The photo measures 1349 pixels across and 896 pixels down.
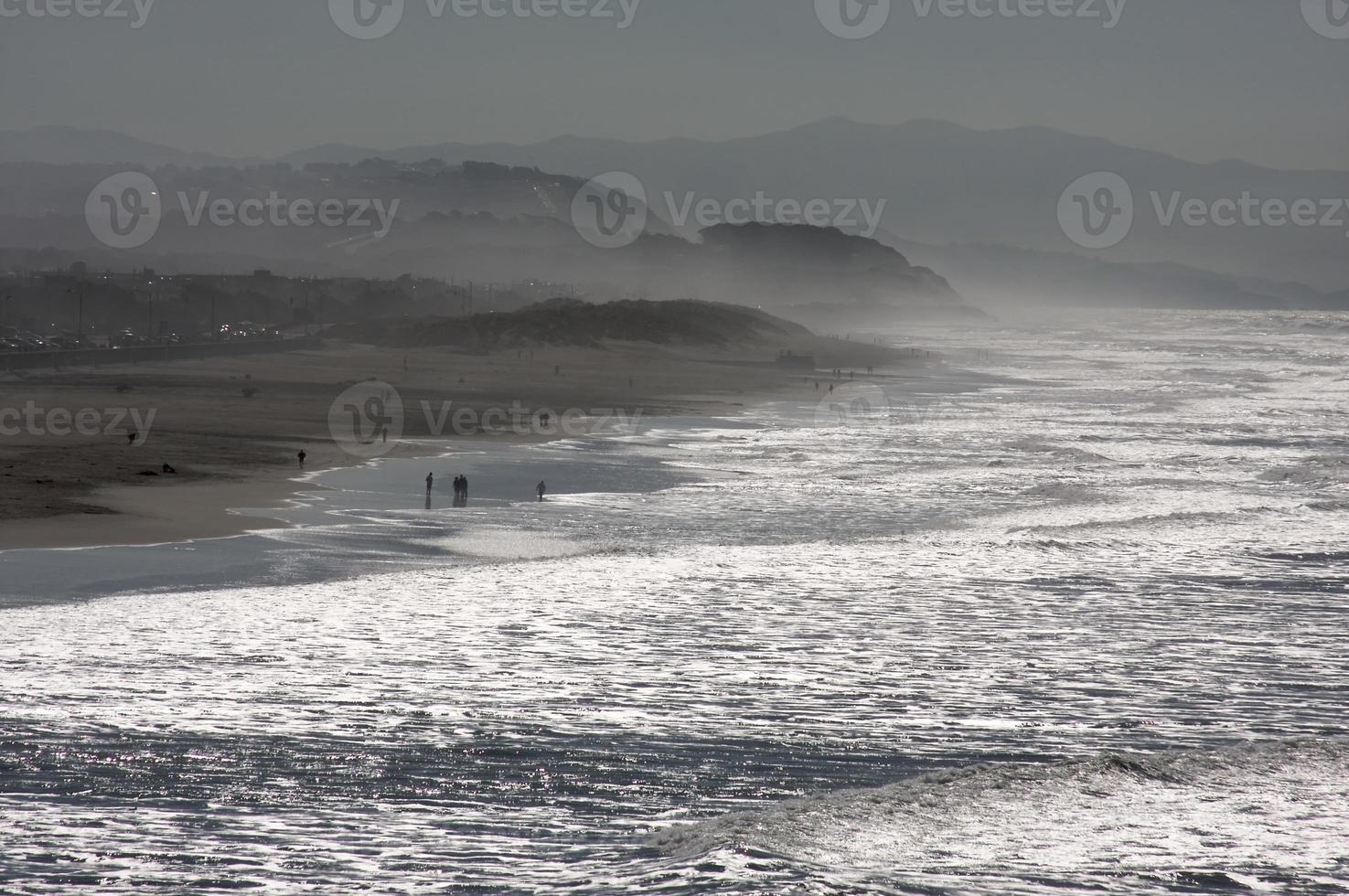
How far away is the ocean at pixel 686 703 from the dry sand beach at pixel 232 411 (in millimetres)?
3666

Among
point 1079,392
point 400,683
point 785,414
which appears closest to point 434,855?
point 400,683

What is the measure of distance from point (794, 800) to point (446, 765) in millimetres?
3921

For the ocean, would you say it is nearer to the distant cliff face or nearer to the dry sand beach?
the dry sand beach

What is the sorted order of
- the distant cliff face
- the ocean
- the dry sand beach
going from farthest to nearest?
1. the distant cliff face
2. the dry sand beach
3. the ocean

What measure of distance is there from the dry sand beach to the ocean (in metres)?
3.67

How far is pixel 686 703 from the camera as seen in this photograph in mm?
17266

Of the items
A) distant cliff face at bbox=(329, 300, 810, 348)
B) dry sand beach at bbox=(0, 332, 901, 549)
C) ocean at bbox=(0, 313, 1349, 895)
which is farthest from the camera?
distant cliff face at bbox=(329, 300, 810, 348)

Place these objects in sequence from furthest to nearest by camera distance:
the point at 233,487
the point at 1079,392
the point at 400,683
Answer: the point at 1079,392 < the point at 233,487 < the point at 400,683

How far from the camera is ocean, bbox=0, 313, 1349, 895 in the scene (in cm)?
1230

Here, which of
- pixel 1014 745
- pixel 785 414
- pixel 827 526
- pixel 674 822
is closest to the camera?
pixel 674 822

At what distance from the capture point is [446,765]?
579 inches

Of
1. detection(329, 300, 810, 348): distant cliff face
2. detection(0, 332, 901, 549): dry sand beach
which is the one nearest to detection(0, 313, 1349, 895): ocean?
detection(0, 332, 901, 549): dry sand beach

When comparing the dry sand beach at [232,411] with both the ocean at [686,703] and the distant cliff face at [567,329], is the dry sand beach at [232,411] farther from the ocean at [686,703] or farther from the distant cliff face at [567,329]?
the distant cliff face at [567,329]

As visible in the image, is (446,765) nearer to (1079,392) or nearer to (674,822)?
(674,822)
